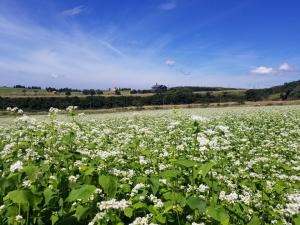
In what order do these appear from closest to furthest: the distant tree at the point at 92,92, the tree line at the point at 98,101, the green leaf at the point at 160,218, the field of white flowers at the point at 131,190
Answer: the field of white flowers at the point at 131,190, the green leaf at the point at 160,218, the tree line at the point at 98,101, the distant tree at the point at 92,92

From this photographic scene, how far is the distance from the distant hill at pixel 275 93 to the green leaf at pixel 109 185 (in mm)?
110743

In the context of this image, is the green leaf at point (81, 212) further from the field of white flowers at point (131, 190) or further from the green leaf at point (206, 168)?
the green leaf at point (206, 168)

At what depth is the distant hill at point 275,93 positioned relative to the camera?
381ft

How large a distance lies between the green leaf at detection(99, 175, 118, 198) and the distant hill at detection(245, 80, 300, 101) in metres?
111

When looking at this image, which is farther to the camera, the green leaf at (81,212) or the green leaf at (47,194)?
the green leaf at (47,194)

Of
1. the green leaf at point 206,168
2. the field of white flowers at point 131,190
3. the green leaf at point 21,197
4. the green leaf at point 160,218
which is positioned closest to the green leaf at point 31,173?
the field of white flowers at point 131,190

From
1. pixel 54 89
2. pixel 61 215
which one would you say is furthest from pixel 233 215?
pixel 54 89

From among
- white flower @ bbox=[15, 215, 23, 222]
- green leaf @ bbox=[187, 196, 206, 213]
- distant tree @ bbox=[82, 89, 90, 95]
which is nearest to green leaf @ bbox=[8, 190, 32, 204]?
white flower @ bbox=[15, 215, 23, 222]

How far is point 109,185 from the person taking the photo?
4.57 metres

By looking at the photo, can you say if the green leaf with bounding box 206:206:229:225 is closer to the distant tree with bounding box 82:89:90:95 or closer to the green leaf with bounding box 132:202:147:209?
the green leaf with bounding box 132:202:147:209

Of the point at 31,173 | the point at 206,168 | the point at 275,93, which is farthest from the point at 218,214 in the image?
the point at 275,93

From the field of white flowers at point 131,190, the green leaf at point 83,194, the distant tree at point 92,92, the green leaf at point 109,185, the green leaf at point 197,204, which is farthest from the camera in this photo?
the distant tree at point 92,92

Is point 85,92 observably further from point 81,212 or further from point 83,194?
point 83,194

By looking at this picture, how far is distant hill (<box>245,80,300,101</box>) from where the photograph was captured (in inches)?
4577
